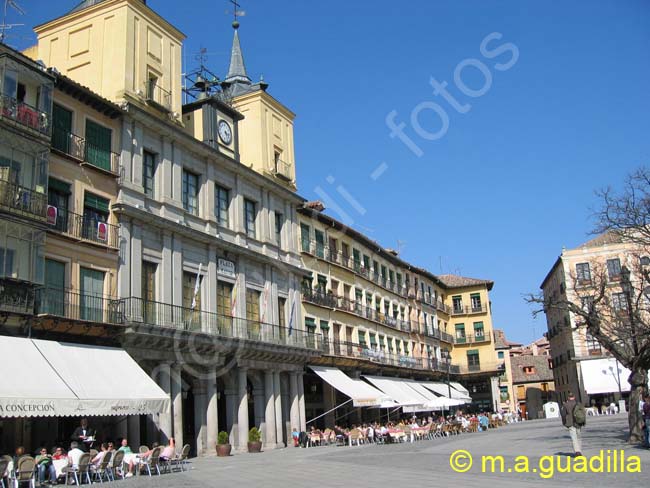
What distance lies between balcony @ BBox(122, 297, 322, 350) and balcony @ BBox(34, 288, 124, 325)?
397 mm

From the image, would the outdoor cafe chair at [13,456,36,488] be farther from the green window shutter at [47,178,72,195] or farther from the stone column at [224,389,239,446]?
the stone column at [224,389,239,446]

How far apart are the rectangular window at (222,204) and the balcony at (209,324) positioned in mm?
4354

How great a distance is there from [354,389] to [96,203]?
60.6ft

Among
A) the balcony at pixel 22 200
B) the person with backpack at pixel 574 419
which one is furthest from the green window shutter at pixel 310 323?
the person with backpack at pixel 574 419

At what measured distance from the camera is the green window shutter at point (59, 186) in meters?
22.8

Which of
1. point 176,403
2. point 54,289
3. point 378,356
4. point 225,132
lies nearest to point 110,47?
point 225,132

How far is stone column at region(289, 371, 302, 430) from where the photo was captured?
34.9 meters

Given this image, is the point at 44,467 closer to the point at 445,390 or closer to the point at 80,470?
the point at 80,470

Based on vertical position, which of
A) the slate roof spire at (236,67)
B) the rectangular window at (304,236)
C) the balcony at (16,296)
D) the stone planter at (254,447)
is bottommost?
the stone planter at (254,447)

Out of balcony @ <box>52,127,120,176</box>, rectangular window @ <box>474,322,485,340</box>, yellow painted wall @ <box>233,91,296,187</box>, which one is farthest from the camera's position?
rectangular window @ <box>474,322,485,340</box>

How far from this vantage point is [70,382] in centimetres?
1997

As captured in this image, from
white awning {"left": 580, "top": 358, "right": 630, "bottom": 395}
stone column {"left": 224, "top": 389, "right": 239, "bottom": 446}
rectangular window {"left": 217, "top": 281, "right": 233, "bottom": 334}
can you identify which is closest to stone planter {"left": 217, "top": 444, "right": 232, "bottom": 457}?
stone column {"left": 224, "top": 389, "right": 239, "bottom": 446}

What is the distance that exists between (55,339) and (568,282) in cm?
5247

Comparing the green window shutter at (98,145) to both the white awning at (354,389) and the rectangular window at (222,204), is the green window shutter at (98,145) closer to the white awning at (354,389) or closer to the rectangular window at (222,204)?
the rectangular window at (222,204)
